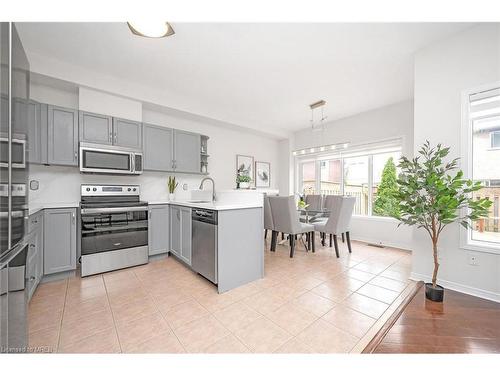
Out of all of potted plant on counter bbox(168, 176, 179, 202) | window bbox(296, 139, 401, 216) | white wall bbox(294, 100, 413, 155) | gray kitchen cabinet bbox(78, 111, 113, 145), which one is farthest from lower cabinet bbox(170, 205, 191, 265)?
white wall bbox(294, 100, 413, 155)

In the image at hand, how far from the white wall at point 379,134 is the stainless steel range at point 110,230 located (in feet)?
14.1

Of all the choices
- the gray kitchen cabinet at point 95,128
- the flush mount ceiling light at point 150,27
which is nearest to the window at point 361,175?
A: the flush mount ceiling light at point 150,27

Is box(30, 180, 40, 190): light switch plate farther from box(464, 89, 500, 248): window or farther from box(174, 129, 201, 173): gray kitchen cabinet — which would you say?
box(464, 89, 500, 248): window

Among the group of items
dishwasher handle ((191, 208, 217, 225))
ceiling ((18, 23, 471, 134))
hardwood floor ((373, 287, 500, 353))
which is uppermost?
ceiling ((18, 23, 471, 134))

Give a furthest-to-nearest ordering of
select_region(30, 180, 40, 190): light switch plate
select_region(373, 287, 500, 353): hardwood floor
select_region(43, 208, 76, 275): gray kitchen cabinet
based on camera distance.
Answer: select_region(30, 180, 40, 190): light switch plate → select_region(43, 208, 76, 275): gray kitchen cabinet → select_region(373, 287, 500, 353): hardwood floor

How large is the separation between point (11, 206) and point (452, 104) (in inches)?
151

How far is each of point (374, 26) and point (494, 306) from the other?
2930 mm

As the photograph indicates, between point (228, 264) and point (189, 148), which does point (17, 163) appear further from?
point (189, 148)

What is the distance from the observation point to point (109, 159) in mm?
2816

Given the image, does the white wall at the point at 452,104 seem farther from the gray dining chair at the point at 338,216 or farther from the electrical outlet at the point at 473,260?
the gray dining chair at the point at 338,216

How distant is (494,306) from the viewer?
1.81 metres

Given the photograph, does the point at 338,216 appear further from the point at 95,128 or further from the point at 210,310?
the point at 95,128

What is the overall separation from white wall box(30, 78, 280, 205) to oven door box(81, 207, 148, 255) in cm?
72

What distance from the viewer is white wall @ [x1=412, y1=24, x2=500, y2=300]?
1938mm
